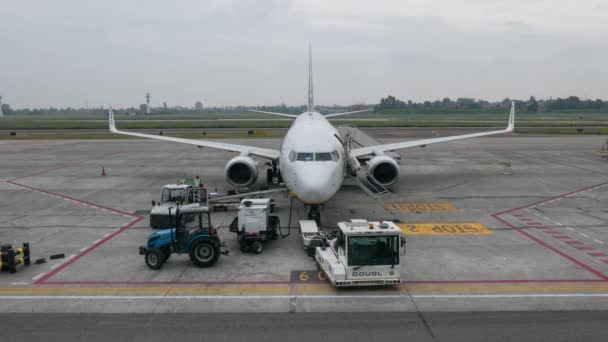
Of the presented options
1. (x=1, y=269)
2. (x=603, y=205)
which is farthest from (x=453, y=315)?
(x=603, y=205)

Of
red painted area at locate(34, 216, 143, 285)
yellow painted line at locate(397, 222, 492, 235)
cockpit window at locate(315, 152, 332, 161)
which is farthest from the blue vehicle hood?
yellow painted line at locate(397, 222, 492, 235)

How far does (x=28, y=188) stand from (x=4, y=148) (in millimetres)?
31654

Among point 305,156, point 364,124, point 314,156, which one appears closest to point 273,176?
point 305,156

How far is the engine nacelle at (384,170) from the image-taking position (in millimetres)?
26641

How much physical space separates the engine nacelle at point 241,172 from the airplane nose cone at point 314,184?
28.7 ft

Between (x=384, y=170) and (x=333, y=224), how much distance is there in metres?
7.95

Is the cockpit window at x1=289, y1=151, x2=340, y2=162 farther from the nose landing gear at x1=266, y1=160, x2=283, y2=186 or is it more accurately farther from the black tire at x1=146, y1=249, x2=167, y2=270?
the nose landing gear at x1=266, y1=160, x2=283, y2=186

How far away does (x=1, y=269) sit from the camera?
14.4 meters

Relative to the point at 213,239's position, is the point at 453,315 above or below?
below

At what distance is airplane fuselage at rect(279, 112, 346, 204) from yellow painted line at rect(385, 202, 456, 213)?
5.33 m

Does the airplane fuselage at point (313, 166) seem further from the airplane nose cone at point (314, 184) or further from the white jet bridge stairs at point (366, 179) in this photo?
the white jet bridge stairs at point (366, 179)

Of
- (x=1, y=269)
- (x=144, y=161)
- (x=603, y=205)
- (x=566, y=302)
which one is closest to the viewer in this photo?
(x=566, y=302)

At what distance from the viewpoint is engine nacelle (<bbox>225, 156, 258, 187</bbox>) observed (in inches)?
1033

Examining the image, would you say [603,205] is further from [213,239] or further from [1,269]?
[1,269]
